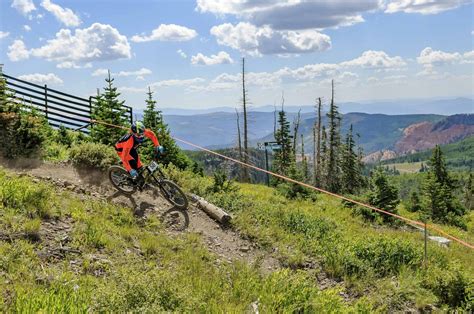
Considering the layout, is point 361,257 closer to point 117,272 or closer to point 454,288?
point 454,288

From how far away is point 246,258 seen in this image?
374 inches

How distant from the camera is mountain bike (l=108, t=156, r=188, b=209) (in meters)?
10.7

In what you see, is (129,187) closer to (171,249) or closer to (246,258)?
(171,249)

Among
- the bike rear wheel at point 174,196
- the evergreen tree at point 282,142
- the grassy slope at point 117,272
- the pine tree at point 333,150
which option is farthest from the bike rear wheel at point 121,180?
the evergreen tree at point 282,142

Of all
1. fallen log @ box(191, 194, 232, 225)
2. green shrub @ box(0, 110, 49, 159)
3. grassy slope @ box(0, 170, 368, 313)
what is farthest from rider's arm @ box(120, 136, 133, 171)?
green shrub @ box(0, 110, 49, 159)

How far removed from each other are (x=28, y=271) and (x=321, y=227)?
8.41 meters

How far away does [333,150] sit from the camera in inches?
2203

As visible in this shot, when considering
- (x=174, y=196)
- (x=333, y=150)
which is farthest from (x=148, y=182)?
(x=333, y=150)

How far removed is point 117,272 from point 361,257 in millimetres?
6224

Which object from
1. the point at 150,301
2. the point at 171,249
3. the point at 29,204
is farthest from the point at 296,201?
the point at 150,301

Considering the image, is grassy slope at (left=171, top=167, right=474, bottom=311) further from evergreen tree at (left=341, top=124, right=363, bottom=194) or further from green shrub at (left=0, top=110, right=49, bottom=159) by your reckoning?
evergreen tree at (left=341, top=124, right=363, bottom=194)

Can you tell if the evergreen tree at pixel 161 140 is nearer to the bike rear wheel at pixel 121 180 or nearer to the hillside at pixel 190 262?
the bike rear wheel at pixel 121 180

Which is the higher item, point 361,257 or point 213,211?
point 213,211

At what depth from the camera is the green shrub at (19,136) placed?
13016mm
